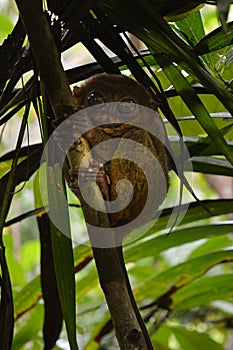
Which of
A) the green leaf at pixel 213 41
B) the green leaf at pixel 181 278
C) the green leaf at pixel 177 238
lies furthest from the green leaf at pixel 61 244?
the green leaf at pixel 181 278

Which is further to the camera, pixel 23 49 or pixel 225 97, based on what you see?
pixel 23 49

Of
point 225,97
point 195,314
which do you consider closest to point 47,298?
point 225,97

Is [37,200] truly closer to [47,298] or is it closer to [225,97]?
[47,298]

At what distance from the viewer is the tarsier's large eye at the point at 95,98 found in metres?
0.71

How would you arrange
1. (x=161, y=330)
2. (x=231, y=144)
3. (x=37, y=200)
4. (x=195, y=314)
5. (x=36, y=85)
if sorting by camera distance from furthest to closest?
(x=195, y=314) → (x=161, y=330) → (x=37, y=200) → (x=231, y=144) → (x=36, y=85)

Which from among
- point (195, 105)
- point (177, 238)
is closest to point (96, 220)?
point (195, 105)

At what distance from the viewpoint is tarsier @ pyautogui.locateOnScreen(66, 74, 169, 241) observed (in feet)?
2.13

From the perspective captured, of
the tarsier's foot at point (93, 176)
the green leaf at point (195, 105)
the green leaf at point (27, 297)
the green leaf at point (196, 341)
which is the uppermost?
the green leaf at point (195, 105)

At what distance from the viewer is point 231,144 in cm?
90

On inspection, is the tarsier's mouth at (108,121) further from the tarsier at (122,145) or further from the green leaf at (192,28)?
the green leaf at (192,28)

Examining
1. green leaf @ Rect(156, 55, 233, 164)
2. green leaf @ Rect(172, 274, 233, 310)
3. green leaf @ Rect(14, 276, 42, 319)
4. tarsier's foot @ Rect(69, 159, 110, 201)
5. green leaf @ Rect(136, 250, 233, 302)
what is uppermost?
green leaf @ Rect(156, 55, 233, 164)

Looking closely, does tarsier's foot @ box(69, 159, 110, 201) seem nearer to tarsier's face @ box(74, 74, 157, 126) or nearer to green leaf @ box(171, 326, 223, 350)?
tarsier's face @ box(74, 74, 157, 126)


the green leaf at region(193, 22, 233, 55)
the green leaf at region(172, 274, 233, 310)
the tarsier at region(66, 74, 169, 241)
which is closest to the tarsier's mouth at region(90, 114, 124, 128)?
the tarsier at region(66, 74, 169, 241)

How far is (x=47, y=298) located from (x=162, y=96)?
15.5 inches
